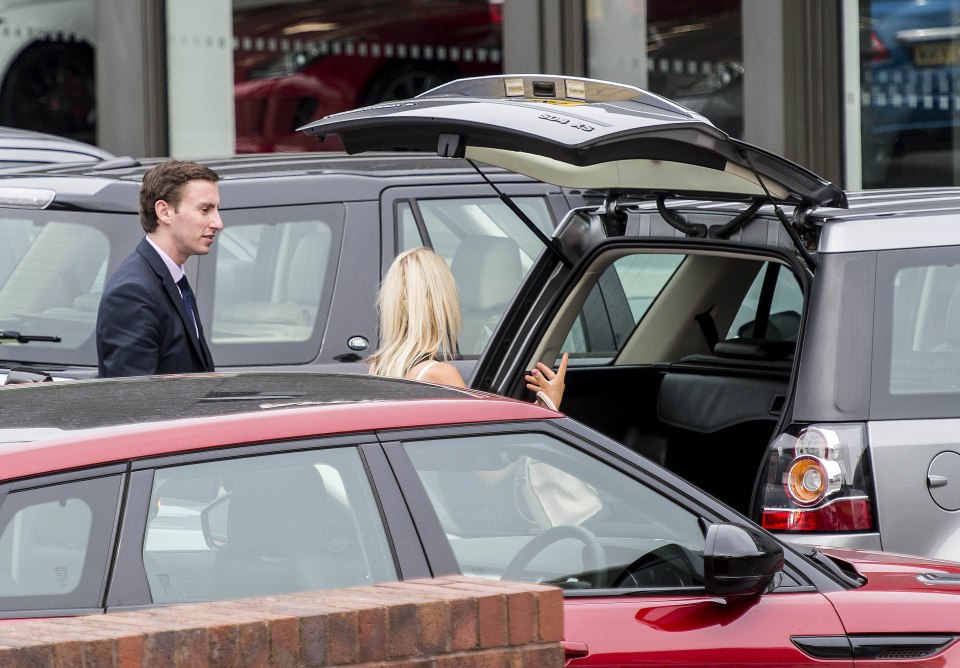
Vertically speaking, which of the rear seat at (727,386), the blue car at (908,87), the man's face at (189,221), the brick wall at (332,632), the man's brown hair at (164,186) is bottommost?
the brick wall at (332,632)

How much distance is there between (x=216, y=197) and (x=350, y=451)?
7.58 feet

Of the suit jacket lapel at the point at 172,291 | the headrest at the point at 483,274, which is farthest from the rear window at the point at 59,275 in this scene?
the headrest at the point at 483,274

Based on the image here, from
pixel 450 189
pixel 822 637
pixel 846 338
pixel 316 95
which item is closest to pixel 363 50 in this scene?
pixel 316 95

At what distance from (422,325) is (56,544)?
2238mm

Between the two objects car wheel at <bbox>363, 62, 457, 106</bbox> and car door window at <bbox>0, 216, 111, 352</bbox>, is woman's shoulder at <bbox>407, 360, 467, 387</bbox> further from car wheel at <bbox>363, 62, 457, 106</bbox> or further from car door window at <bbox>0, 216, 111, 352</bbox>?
car wheel at <bbox>363, 62, 457, 106</bbox>

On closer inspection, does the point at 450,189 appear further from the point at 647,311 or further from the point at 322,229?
the point at 647,311

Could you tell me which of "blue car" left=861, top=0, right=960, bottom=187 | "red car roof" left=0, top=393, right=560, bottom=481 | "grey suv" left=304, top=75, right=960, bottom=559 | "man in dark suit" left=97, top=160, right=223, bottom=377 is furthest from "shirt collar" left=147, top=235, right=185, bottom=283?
"blue car" left=861, top=0, right=960, bottom=187

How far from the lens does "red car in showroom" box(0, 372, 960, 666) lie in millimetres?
2932

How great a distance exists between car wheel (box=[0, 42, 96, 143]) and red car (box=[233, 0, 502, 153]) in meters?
1.49

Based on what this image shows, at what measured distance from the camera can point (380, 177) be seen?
21.3 ft

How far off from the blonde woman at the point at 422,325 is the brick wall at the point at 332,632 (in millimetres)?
2259

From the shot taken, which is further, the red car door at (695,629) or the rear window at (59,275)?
the rear window at (59,275)

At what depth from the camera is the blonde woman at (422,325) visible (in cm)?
497

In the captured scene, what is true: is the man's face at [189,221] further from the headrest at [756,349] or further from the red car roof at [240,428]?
the red car roof at [240,428]
